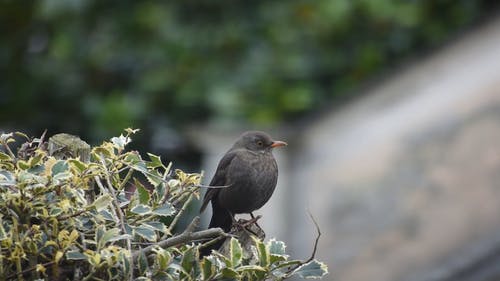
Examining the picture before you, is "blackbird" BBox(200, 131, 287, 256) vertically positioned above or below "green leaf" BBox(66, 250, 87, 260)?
above

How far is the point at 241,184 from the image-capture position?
563 centimetres

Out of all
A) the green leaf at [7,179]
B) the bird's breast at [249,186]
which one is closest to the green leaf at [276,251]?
the green leaf at [7,179]

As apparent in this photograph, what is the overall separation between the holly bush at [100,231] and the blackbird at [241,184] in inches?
72.0

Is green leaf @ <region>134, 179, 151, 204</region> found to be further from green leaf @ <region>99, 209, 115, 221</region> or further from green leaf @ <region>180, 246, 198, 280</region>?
green leaf @ <region>180, 246, 198, 280</region>

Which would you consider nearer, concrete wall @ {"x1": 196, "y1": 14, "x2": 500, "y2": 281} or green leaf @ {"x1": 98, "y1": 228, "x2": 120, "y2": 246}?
green leaf @ {"x1": 98, "y1": 228, "x2": 120, "y2": 246}

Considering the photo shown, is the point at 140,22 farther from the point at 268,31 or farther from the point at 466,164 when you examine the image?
the point at 466,164

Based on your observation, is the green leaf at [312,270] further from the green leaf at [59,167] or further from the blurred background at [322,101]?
the blurred background at [322,101]

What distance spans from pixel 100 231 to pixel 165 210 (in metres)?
0.27

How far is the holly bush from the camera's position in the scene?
10.4 feet

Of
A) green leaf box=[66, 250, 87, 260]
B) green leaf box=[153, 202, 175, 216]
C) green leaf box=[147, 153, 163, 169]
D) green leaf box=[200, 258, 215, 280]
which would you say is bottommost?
green leaf box=[66, 250, 87, 260]

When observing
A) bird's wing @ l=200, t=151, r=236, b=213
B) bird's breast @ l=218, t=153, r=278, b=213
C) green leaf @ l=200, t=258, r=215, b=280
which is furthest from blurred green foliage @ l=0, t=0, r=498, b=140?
green leaf @ l=200, t=258, r=215, b=280

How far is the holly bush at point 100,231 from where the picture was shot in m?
3.17

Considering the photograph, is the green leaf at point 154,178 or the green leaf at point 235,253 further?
the green leaf at point 154,178

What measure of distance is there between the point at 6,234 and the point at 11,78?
6984 mm
